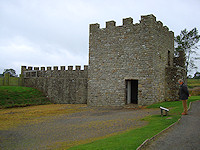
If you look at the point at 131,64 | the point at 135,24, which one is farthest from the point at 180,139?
the point at 135,24

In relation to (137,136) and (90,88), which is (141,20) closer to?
(90,88)

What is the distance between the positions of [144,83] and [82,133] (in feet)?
28.4

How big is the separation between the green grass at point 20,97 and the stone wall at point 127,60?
243 inches

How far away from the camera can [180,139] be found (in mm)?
5914

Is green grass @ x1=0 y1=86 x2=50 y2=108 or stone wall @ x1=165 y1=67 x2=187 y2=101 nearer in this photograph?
stone wall @ x1=165 y1=67 x2=187 y2=101

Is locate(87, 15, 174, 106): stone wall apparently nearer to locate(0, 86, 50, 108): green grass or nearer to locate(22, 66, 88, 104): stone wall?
locate(22, 66, 88, 104): stone wall

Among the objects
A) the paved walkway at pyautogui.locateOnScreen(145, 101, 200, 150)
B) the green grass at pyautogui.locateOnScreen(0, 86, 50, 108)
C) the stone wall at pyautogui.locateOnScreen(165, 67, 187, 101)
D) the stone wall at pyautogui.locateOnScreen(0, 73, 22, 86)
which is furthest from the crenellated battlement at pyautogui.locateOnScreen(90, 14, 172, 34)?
the stone wall at pyautogui.locateOnScreen(0, 73, 22, 86)

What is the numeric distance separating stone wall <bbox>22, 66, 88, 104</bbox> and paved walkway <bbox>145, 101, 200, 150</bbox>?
13.7 metres

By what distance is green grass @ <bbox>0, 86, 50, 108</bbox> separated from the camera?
60.1 ft

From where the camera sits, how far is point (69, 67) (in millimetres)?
23031

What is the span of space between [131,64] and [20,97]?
37.3 feet

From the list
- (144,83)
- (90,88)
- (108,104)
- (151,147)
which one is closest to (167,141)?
(151,147)

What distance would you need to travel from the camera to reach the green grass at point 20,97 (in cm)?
1832

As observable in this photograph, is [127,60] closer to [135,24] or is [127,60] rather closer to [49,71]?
[135,24]
